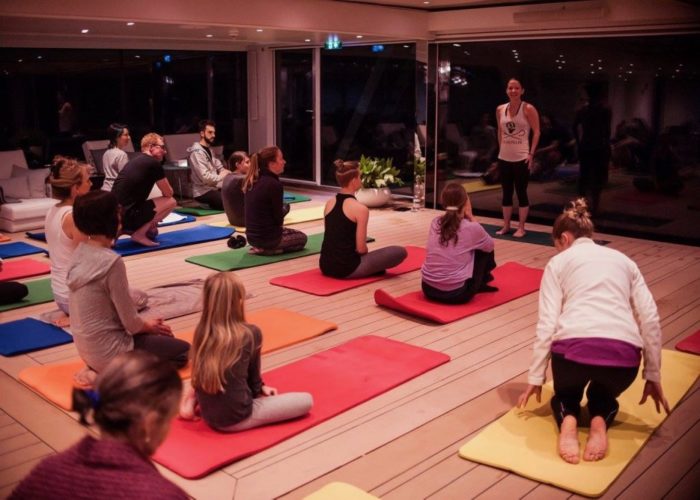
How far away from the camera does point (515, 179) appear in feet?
25.0

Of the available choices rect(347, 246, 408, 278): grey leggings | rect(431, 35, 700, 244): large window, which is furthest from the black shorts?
rect(431, 35, 700, 244): large window

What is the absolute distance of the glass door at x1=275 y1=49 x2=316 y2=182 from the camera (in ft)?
35.0

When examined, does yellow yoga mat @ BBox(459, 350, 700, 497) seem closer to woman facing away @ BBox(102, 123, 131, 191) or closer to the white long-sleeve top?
the white long-sleeve top

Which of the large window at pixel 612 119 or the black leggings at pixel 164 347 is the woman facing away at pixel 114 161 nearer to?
the large window at pixel 612 119

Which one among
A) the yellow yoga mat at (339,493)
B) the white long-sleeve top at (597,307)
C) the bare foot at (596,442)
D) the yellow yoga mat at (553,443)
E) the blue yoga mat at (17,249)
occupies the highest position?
the white long-sleeve top at (597,307)

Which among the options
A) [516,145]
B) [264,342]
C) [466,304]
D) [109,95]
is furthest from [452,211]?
[109,95]

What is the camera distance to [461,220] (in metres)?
4.95

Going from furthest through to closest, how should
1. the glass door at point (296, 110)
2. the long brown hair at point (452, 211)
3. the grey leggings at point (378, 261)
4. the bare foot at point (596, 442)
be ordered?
the glass door at point (296, 110) → the grey leggings at point (378, 261) → the long brown hair at point (452, 211) → the bare foot at point (596, 442)

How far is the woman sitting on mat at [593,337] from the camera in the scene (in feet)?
10.0

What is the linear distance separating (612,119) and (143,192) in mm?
4733

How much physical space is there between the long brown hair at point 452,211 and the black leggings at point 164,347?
187cm

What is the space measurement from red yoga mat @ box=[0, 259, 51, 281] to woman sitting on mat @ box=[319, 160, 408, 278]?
237cm

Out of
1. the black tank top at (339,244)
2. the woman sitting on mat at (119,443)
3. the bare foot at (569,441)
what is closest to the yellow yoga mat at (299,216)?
the black tank top at (339,244)

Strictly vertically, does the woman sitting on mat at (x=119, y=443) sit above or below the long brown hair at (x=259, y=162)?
below
